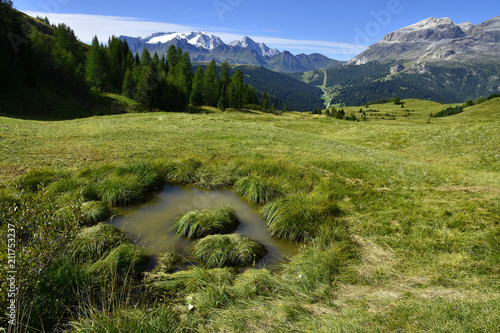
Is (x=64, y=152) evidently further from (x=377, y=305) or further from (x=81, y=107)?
(x=81, y=107)

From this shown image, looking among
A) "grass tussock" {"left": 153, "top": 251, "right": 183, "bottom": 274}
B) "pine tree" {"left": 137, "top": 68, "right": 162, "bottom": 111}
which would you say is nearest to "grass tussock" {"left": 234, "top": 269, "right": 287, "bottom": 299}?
"grass tussock" {"left": 153, "top": 251, "right": 183, "bottom": 274}

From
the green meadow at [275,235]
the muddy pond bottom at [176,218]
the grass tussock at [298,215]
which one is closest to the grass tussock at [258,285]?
the green meadow at [275,235]

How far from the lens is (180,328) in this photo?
14.6 feet

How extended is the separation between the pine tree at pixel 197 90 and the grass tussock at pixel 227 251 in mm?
75761

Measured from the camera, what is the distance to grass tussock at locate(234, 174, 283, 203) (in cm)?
1180

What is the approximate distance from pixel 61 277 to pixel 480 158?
30370mm

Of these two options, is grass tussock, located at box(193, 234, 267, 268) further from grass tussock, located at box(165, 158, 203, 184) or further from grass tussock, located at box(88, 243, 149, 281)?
grass tussock, located at box(165, 158, 203, 184)

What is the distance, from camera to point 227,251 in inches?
297

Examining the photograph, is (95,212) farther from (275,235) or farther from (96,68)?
(96,68)

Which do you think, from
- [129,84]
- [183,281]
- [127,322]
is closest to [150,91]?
[129,84]

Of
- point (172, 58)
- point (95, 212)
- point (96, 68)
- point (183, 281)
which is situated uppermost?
point (172, 58)

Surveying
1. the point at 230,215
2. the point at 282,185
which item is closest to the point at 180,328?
the point at 230,215

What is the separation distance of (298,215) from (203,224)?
12.0 ft

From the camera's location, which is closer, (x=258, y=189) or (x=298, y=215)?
(x=298, y=215)
